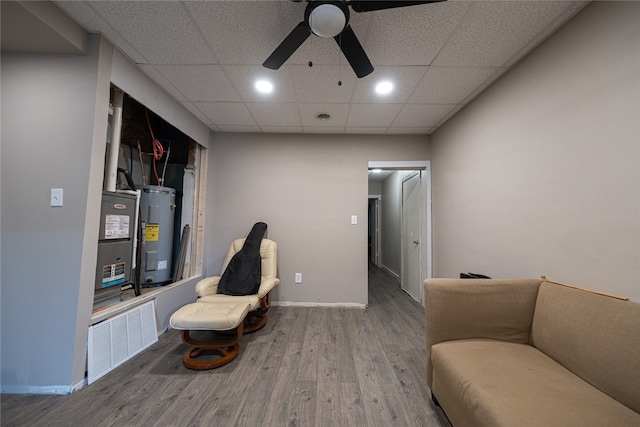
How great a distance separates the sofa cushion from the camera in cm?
80

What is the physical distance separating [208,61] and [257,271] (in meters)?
2.03

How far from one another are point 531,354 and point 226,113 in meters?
3.27

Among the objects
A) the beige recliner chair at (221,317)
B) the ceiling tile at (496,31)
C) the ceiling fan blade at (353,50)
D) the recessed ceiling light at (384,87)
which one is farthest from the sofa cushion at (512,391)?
the recessed ceiling light at (384,87)

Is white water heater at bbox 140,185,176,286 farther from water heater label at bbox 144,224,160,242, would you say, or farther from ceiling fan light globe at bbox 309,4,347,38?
ceiling fan light globe at bbox 309,4,347,38

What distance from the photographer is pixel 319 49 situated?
5.27 ft

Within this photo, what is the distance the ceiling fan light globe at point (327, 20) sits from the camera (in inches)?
44.3

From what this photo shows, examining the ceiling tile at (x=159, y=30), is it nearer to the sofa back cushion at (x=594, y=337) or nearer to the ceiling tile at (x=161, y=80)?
the ceiling tile at (x=161, y=80)

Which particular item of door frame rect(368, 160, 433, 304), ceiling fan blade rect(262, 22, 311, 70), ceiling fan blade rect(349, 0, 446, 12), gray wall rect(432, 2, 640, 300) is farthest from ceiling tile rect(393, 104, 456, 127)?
ceiling fan blade rect(262, 22, 311, 70)

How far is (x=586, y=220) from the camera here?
124 centimetres

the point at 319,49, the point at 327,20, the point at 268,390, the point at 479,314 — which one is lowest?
the point at 268,390

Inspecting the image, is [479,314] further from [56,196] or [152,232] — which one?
[152,232]

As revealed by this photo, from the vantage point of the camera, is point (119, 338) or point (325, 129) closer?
point (119, 338)

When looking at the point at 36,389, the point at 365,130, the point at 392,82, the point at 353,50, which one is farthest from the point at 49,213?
the point at 365,130

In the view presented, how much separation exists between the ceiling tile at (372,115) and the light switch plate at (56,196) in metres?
2.49
